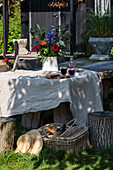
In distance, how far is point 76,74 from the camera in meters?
5.30

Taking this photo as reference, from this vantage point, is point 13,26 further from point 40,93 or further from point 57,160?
point 57,160

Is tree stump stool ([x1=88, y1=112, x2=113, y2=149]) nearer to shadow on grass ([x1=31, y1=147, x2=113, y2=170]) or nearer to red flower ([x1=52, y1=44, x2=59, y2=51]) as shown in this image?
shadow on grass ([x1=31, y1=147, x2=113, y2=170])

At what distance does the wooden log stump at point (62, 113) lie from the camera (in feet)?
17.2

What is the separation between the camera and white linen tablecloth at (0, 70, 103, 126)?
4723mm

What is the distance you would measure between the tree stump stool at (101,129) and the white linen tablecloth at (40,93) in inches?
18.4

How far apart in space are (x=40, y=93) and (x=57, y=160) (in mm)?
1067

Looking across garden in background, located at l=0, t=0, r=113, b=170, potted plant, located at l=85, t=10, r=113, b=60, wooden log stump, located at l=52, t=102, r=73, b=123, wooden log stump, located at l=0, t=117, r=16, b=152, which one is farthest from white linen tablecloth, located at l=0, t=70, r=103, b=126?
Answer: potted plant, located at l=85, t=10, r=113, b=60

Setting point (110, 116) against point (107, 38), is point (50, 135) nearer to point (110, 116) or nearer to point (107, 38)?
point (110, 116)

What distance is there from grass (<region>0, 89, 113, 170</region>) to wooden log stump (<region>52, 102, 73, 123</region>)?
899mm

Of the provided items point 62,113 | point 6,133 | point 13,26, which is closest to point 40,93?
point 62,113

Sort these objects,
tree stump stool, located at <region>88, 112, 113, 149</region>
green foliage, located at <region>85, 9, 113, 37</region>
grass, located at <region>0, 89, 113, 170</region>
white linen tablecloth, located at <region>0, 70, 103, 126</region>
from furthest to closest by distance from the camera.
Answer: green foliage, located at <region>85, 9, 113, 37</region> < white linen tablecloth, located at <region>0, 70, 103, 126</region> < tree stump stool, located at <region>88, 112, 113, 149</region> < grass, located at <region>0, 89, 113, 170</region>

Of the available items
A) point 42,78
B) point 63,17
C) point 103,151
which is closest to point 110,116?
point 103,151

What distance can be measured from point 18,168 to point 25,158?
202mm

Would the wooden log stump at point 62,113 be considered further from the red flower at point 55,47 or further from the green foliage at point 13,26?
the green foliage at point 13,26
